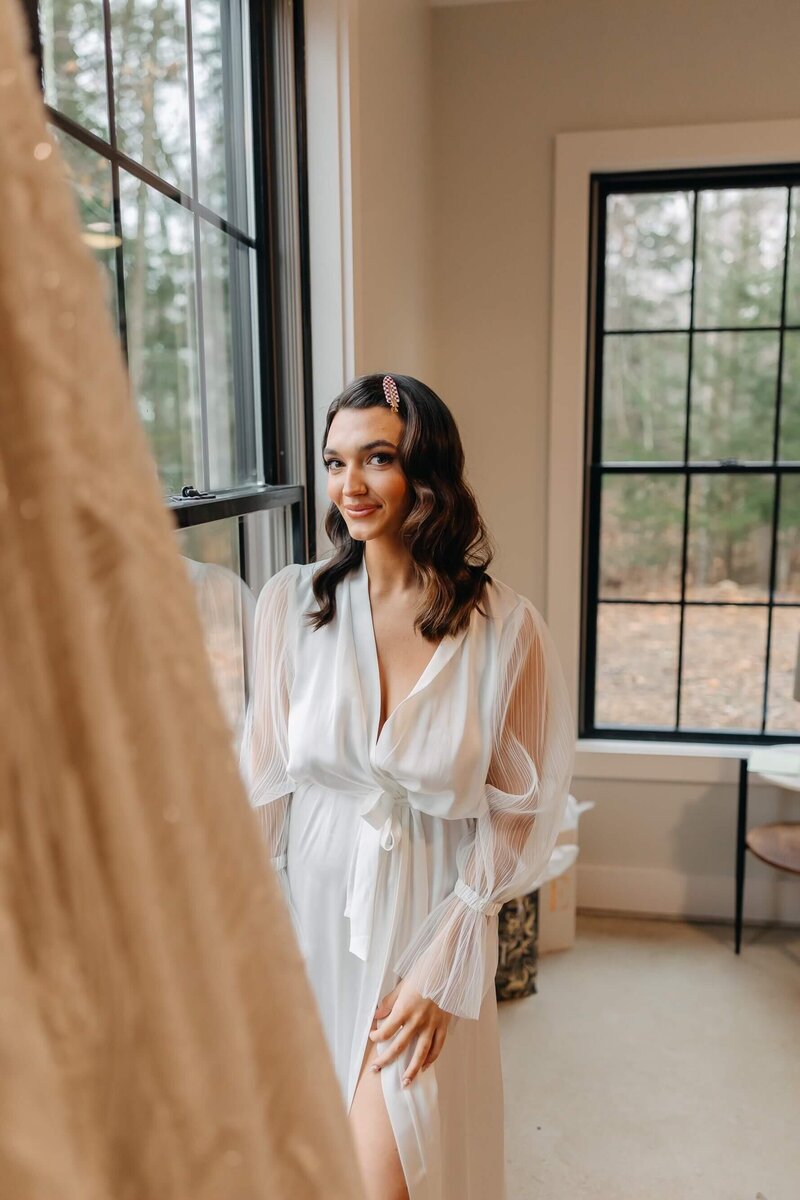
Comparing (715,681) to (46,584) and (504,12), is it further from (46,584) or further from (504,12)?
(46,584)

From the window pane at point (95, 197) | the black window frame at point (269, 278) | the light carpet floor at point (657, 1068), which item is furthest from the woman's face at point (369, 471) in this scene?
the light carpet floor at point (657, 1068)

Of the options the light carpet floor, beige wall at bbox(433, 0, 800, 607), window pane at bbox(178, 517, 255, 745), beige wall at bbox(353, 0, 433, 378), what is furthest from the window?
window pane at bbox(178, 517, 255, 745)

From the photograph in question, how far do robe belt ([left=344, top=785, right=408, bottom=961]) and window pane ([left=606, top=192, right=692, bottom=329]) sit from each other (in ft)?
6.82

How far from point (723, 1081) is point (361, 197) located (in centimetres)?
214

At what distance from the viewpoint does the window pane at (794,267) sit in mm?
2732

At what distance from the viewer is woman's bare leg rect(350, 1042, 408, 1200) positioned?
3.64ft

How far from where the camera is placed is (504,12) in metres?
2.71

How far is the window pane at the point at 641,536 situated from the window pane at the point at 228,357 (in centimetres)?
157

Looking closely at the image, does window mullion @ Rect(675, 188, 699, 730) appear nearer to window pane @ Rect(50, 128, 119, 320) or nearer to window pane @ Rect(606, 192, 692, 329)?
window pane @ Rect(606, 192, 692, 329)

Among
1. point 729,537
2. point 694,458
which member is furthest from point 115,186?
point 729,537

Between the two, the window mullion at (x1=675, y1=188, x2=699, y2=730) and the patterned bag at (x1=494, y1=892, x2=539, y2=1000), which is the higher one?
the window mullion at (x1=675, y1=188, x2=699, y2=730)

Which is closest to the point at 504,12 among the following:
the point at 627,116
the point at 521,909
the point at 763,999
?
the point at 627,116

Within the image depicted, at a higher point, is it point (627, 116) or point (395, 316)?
point (627, 116)

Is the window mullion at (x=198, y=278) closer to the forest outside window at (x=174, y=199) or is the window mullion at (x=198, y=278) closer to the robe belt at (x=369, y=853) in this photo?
the forest outside window at (x=174, y=199)
